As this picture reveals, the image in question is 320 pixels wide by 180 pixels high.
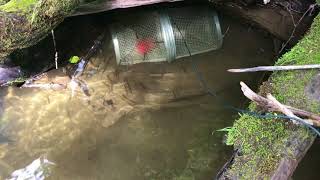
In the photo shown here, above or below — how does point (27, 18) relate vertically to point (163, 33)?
above

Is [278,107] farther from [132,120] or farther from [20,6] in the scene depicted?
[20,6]

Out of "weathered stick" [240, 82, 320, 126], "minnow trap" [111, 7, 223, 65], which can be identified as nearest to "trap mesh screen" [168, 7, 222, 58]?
"minnow trap" [111, 7, 223, 65]

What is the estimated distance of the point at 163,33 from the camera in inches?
187

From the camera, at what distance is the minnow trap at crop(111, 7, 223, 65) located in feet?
15.8

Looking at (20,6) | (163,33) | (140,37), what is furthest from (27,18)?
(163,33)

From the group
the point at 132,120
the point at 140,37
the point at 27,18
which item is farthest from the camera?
the point at 140,37

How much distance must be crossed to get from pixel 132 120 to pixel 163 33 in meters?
1.02

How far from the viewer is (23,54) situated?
4793 mm

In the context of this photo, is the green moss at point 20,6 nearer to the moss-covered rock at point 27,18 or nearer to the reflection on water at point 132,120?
the moss-covered rock at point 27,18

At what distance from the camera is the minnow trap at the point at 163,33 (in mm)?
4805

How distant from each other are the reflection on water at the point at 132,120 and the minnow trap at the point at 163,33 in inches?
8.5

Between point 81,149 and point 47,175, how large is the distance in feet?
1.36

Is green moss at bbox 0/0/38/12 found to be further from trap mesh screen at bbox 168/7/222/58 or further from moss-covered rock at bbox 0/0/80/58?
trap mesh screen at bbox 168/7/222/58

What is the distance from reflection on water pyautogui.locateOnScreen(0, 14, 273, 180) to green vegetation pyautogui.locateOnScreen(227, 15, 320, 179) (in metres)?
1.03
